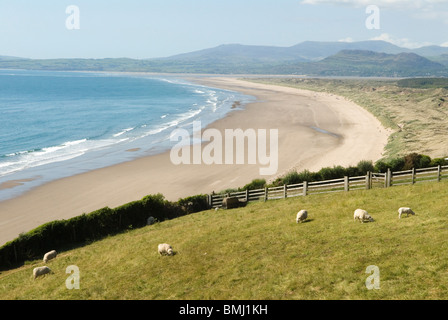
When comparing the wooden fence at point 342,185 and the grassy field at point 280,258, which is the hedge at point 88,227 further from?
the wooden fence at point 342,185

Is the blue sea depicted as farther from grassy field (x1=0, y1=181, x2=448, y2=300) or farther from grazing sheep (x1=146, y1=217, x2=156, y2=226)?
grassy field (x1=0, y1=181, x2=448, y2=300)

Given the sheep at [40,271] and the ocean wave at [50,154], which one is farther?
the ocean wave at [50,154]

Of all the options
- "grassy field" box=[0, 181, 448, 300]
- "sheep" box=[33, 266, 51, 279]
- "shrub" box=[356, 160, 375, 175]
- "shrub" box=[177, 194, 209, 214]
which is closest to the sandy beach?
"shrub" box=[177, 194, 209, 214]

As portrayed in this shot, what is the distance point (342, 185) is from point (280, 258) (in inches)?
444

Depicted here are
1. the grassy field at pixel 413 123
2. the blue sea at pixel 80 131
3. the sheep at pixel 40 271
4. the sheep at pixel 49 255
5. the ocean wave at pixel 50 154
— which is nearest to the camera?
the sheep at pixel 40 271

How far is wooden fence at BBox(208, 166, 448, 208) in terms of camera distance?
23.6 m

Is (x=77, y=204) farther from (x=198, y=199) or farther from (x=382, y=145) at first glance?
(x=382, y=145)

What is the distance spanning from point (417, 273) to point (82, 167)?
40.6m

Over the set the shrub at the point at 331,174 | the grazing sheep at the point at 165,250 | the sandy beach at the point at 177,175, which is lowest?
the sandy beach at the point at 177,175

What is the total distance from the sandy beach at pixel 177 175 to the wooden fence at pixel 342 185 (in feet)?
32.3

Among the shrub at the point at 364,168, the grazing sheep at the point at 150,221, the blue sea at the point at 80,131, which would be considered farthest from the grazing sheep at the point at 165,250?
the blue sea at the point at 80,131

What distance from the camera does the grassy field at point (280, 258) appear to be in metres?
12.2

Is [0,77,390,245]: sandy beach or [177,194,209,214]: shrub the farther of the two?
[0,77,390,245]: sandy beach

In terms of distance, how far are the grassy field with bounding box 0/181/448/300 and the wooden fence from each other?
148cm
